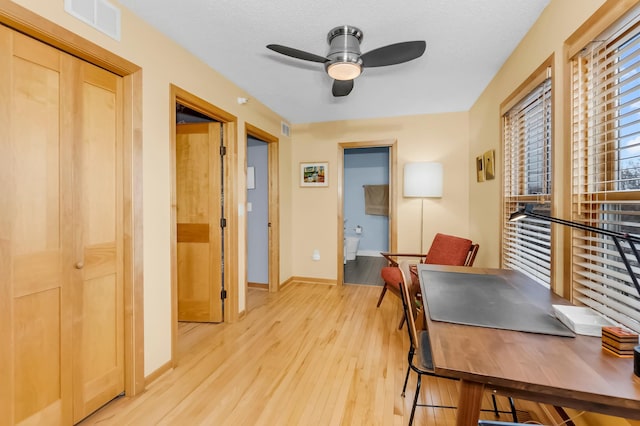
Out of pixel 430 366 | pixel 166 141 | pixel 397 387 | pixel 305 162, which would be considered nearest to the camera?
pixel 430 366

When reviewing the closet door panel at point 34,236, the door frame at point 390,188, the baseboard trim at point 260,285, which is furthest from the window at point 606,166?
the baseboard trim at point 260,285

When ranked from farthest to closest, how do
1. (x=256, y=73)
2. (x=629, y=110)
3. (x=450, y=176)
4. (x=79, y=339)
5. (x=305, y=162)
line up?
(x=305, y=162) < (x=450, y=176) < (x=256, y=73) < (x=79, y=339) < (x=629, y=110)

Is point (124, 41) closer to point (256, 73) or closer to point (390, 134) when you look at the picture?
point (256, 73)

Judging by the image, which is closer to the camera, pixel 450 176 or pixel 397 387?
pixel 397 387

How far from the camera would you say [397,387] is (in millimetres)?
1884

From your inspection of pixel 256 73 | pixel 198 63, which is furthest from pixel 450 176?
pixel 198 63

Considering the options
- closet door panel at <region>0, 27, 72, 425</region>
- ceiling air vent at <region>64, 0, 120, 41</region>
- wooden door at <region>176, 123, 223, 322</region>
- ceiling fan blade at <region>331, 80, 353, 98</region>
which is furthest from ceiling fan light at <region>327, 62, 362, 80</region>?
closet door panel at <region>0, 27, 72, 425</region>

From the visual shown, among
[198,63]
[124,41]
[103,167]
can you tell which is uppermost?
[198,63]

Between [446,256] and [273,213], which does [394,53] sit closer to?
[446,256]

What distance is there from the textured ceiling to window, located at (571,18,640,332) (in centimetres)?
66

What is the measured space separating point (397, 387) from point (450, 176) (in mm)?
2752

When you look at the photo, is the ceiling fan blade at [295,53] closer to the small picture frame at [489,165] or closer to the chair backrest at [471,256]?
the small picture frame at [489,165]

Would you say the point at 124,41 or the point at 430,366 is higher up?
the point at 124,41

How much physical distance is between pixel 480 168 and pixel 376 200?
10.3 feet
